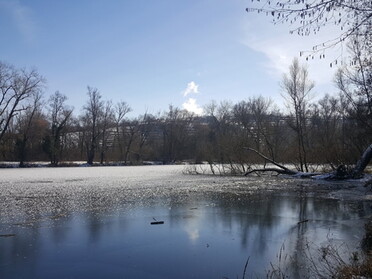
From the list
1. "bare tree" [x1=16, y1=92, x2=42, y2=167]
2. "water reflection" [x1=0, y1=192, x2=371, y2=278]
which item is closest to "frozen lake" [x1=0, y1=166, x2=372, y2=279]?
"water reflection" [x1=0, y1=192, x2=371, y2=278]

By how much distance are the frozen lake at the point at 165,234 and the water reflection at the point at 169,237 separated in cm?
2

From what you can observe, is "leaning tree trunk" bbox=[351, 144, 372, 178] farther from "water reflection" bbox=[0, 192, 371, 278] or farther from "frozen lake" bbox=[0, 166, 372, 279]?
"water reflection" bbox=[0, 192, 371, 278]

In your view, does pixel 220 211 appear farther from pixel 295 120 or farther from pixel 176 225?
pixel 295 120

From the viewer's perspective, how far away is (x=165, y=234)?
Answer: 8016 millimetres

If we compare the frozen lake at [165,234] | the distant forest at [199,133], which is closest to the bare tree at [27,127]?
the distant forest at [199,133]

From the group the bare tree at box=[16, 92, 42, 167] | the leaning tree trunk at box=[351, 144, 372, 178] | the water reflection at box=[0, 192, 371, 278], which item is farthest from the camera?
the bare tree at box=[16, 92, 42, 167]

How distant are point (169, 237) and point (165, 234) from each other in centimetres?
29

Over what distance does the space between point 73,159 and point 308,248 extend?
6437 centimetres

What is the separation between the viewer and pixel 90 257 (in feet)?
20.6

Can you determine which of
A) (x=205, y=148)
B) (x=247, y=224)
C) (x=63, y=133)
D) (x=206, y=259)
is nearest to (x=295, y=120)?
(x=205, y=148)

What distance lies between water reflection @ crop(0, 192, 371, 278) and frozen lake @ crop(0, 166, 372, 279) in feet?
0.05

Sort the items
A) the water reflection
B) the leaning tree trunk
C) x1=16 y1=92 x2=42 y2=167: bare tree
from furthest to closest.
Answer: x1=16 y1=92 x2=42 y2=167: bare tree < the leaning tree trunk < the water reflection

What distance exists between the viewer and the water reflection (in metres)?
5.69

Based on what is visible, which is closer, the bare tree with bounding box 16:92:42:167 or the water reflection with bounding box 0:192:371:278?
the water reflection with bounding box 0:192:371:278
